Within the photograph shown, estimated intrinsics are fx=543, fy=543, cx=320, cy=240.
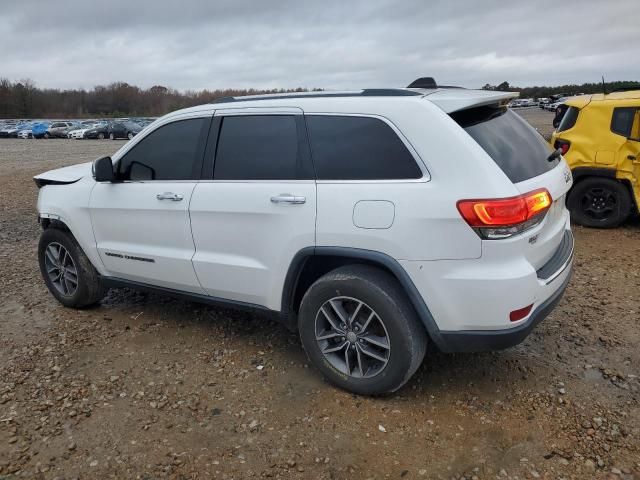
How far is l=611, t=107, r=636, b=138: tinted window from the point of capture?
6785mm

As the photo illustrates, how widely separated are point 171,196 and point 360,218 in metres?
1.49

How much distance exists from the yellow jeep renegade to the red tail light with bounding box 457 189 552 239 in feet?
16.4

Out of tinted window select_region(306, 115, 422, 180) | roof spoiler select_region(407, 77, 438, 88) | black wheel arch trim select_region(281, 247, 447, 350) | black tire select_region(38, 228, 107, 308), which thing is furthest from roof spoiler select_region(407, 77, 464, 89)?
black tire select_region(38, 228, 107, 308)

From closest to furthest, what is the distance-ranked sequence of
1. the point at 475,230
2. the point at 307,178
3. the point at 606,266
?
the point at 475,230 < the point at 307,178 < the point at 606,266

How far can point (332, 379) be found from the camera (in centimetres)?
337

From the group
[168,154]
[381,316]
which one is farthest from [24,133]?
[381,316]

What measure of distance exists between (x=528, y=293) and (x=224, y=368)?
2048mm

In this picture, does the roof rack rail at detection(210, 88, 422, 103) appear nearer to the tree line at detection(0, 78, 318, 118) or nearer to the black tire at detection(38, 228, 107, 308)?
the black tire at detection(38, 228, 107, 308)

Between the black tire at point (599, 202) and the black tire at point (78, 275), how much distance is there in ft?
19.6

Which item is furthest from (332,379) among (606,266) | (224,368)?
(606,266)

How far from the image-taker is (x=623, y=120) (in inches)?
269

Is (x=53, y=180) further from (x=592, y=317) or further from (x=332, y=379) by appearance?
(x=592, y=317)

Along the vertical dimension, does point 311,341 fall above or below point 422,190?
below

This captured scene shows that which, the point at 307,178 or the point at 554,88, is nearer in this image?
the point at 307,178
